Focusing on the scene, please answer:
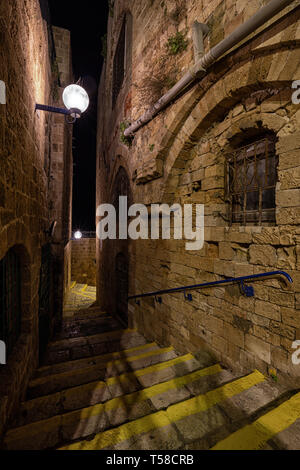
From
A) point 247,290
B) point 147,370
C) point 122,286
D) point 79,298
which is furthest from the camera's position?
point 79,298

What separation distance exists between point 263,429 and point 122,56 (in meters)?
9.51

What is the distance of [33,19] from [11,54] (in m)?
1.81

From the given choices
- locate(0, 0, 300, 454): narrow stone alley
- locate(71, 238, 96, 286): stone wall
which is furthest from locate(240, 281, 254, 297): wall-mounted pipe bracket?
locate(71, 238, 96, 286): stone wall

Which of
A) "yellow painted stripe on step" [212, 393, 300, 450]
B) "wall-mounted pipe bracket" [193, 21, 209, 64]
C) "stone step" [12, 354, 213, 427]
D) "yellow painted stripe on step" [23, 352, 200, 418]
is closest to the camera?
"yellow painted stripe on step" [212, 393, 300, 450]

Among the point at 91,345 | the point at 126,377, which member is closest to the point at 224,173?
the point at 126,377

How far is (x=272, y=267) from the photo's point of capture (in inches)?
94.2

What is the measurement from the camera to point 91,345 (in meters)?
4.64

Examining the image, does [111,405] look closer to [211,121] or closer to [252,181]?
[252,181]

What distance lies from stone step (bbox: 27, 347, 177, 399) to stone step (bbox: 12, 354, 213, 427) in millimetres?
265

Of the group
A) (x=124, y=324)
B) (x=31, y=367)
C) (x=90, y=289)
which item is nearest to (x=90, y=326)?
(x=124, y=324)

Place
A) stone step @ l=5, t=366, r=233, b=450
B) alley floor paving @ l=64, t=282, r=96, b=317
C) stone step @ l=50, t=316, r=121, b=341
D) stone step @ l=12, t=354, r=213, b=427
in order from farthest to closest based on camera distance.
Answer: alley floor paving @ l=64, t=282, r=96, b=317, stone step @ l=50, t=316, r=121, b=341, stone step @ l=12, t=354, r=213, b=427, stone step @ l=5, t=366, r=233, b=450

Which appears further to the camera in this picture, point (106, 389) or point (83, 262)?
point (83, 262)

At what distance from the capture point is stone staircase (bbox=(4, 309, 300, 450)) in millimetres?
1779

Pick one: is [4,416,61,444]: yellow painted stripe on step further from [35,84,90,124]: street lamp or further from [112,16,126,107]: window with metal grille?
[112,16,126,107]: window with metal grille
